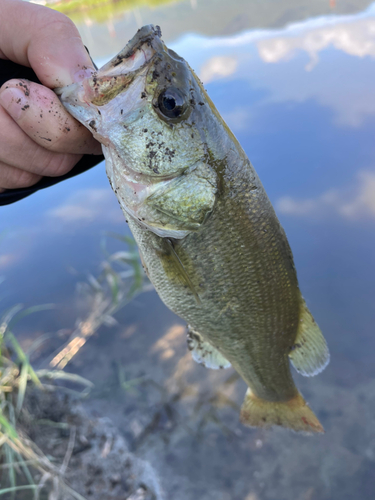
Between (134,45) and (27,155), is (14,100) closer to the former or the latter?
(27,155)

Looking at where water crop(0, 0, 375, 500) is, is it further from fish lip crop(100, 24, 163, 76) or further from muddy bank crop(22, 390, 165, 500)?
fish lip crop(100, 24, 163, 76)

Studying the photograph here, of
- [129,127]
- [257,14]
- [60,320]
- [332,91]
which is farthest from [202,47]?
[129,127]

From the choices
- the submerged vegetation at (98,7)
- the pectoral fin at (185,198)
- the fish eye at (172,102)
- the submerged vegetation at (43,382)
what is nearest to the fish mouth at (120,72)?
the fish eye at (172,102)

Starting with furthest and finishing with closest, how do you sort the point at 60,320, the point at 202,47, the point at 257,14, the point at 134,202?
the point at 257,14, the point at 202,47, the point at 60,320, the point at 134,202

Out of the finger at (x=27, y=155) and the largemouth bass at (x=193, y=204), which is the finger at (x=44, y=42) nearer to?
the largemouth bass at (x=193, y=204)

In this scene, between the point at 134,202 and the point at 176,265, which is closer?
the point at 134,202

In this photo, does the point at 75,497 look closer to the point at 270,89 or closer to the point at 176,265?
the point at 176,265
